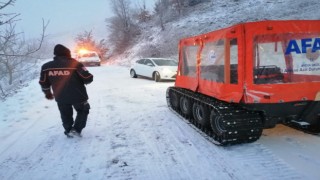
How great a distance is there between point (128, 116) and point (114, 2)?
4757cm

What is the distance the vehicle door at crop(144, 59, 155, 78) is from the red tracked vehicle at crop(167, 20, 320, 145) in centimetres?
1168

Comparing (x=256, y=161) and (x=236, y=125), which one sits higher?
(x=236, y=125)

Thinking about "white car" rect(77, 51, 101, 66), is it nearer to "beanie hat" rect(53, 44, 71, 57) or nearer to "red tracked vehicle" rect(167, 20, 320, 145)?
"beanie hat" rect(53, 44, 71, 57)

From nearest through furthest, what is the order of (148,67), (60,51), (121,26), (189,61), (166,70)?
(60,51) < (189,61) < (166,70) < (148,67) < (121,26)

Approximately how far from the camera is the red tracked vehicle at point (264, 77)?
5680 mm

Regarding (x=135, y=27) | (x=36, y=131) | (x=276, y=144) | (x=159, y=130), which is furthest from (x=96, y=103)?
(x=135, y=27)

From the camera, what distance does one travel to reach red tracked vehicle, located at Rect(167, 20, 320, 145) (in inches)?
224

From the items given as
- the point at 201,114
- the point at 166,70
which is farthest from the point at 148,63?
the point at 201,114

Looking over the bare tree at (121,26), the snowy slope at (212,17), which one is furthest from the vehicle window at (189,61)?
the bare tree at (121,26)

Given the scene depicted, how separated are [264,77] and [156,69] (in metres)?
12.2

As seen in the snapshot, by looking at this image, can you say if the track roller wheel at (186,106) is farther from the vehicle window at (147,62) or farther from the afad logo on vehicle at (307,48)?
the vehicle window at (147,62)

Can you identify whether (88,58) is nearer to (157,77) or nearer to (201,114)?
(157,77)

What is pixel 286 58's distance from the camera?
5805 millimetres

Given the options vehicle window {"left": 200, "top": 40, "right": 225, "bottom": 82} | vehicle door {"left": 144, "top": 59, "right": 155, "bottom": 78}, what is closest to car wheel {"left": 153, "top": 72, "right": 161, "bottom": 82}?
vehicle door {"left": 144, "top": 59, "right": 155, "bottom": 78}
